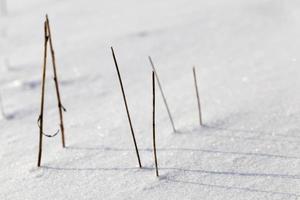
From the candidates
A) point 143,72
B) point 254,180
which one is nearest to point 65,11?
point 143,72

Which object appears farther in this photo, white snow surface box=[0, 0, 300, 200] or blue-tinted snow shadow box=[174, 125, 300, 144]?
blue-tinted snow shadow box=[174, 125, 300, 144]

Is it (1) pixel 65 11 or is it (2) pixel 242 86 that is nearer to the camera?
(2) pixel 242 86

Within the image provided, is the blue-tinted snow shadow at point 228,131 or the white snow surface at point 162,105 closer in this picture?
the white snow surface at point 162,105

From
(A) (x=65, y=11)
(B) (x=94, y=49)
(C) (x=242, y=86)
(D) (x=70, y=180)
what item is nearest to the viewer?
(D) (x=70, y=180)

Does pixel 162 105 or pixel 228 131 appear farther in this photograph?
pixel 162 105

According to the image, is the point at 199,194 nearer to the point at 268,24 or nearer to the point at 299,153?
the point at 299,153

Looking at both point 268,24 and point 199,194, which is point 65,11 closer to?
point 268,24

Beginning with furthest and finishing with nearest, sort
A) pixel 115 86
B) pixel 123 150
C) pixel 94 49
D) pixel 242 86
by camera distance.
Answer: pixel 94 49
pixel 115 86
pixel 242 86
pixel 123 150
